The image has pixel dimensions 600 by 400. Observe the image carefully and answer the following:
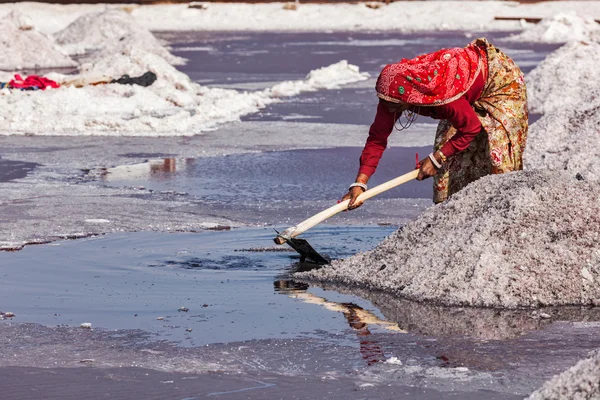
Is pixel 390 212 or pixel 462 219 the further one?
pixel 390 212

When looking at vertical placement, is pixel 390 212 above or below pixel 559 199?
below

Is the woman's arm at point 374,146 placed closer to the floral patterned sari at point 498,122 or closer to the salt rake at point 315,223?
the salt rake at point 315,223

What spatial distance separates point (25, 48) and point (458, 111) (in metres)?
15.4

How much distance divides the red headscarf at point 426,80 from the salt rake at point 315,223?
0.42 m

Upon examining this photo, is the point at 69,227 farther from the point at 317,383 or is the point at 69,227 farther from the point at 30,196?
the point at 317,383

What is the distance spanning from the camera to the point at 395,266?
220 inches

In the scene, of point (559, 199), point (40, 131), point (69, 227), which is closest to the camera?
point (559, 199)

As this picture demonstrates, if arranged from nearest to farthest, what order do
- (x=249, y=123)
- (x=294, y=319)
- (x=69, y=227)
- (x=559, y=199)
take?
(x=294, y=319) → (x=559, y=199) → (x=69, y=227) → (x=249, y=123)

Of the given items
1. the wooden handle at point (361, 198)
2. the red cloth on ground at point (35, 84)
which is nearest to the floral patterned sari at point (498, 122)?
the wooden handle at point (361, 198)

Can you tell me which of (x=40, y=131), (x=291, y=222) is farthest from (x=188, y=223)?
(x=40, y=131)

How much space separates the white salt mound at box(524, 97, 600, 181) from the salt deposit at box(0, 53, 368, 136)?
4171mm

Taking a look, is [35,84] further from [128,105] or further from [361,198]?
[361,198]

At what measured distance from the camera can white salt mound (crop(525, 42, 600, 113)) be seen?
41.3ft

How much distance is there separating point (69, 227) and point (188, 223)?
0.71 meters
